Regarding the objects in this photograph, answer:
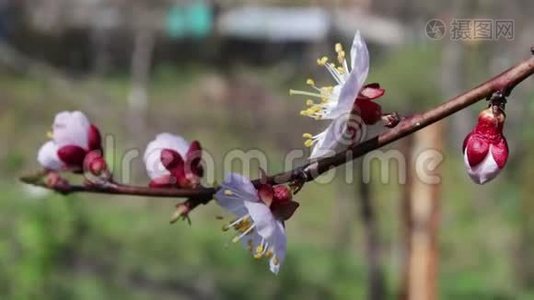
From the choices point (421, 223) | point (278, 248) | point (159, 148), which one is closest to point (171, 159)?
point (159, 148)

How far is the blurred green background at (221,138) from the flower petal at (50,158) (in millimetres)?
1144

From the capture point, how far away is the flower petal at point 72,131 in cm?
90

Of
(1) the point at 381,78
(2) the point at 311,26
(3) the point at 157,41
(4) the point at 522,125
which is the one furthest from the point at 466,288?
(3) the point at 157,41

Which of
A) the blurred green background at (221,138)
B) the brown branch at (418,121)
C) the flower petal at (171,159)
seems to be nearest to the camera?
the brown branch at (418,121)

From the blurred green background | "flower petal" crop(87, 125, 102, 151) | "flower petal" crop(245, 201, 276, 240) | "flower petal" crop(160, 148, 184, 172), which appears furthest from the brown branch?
the blurred green background

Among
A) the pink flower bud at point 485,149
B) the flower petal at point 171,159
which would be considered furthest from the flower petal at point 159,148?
the pink flower bud at point 485,149

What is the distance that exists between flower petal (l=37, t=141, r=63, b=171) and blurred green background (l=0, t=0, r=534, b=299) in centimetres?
114

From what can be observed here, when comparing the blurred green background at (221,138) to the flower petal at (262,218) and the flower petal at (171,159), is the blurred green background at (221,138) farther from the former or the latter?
the flower petal at (262,218)

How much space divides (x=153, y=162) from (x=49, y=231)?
1.72 metres

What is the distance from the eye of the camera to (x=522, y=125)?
403 centimetres

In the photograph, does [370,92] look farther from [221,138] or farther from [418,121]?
[221,138]

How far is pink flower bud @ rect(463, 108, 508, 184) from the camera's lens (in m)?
0.70

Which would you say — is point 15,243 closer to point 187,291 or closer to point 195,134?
point 187,291

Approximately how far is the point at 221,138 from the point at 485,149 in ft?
14.2
